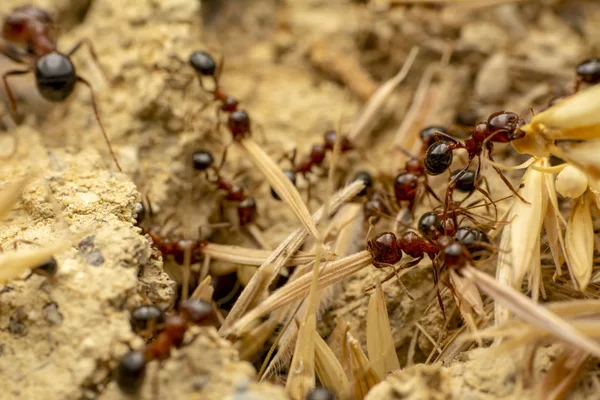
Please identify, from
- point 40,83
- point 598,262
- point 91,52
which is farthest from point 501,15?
point 40,83

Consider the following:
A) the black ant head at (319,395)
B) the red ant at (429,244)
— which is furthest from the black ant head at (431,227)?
the black ant head at (319,395)

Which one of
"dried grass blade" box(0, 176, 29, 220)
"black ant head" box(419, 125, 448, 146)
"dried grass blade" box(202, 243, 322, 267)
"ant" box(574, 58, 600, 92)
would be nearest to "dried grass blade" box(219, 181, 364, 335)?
"dried grass blade" box(202, 243, 322, 267)

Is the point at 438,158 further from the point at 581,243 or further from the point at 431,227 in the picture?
the point at 581,243

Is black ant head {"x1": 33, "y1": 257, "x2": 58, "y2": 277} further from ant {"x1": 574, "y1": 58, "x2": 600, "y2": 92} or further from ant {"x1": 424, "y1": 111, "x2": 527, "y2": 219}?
ant {"x1": 574, "y1": 58, "x2": 600, "y2": 92}

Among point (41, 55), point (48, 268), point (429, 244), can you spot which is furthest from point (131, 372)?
point (41, 55)

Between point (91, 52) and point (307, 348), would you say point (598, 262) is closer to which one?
point (307, 348)

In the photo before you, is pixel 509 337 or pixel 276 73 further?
pixel 276 73
